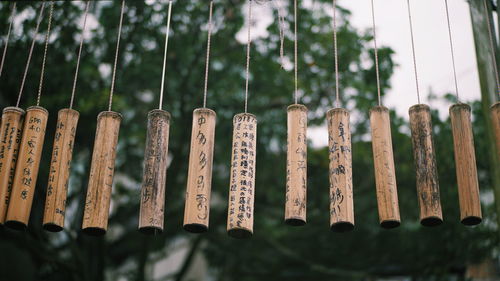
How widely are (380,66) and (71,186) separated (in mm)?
6598

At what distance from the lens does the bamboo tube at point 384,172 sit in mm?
5203

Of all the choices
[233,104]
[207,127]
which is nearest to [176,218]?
[233,104]

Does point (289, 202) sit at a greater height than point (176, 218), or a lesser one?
lesser

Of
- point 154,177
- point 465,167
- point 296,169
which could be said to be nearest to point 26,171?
point 154,177

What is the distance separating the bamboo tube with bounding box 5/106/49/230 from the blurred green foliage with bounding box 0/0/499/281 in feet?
12.2

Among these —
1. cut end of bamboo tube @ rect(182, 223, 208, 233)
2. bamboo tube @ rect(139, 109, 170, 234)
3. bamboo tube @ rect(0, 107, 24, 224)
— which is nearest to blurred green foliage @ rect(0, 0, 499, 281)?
bamboo tube @ rect(0, 107, 24, 224)

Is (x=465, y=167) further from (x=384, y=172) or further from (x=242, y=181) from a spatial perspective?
(x=242, y=181)

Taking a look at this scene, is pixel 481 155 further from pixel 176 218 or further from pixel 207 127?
pixel 207 127

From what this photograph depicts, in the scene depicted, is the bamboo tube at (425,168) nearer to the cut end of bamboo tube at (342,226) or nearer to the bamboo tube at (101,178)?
the cut end of bamboo tube at (342,226)

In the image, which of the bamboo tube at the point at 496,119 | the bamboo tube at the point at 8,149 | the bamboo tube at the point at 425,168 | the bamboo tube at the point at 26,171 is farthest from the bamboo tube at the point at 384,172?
the bamboo tube at the point at 8,149

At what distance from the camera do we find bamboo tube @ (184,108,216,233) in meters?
5.18

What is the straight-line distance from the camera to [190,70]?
1067 cm

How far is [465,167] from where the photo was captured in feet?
17.6

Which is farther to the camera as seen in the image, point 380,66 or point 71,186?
point 71,186
